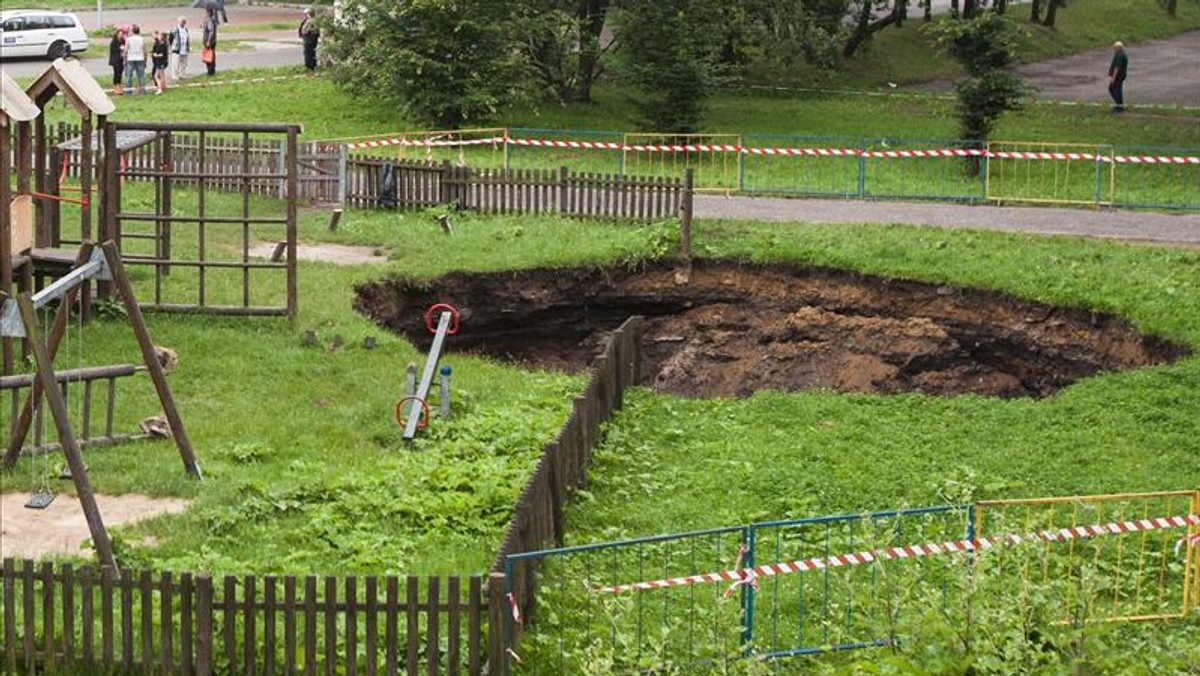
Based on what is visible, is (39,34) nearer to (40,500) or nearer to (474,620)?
(40,500)

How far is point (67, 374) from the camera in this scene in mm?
17578

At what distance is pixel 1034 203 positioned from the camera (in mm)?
33031

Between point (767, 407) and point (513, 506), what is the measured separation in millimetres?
5642

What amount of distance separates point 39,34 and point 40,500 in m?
35.2

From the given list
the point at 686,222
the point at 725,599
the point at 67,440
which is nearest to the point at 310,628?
the point at 725,599

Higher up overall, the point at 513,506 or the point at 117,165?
the point at 117,165

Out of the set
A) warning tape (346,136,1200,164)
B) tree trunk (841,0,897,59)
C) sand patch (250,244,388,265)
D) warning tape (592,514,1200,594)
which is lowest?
warning tape (592,514,1200,594)

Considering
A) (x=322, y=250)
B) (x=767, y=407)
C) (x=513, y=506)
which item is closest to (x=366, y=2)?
(x=322, y=250)

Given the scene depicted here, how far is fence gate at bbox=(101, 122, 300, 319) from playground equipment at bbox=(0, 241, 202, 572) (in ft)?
12.9

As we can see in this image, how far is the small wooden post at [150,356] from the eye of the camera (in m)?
16.9

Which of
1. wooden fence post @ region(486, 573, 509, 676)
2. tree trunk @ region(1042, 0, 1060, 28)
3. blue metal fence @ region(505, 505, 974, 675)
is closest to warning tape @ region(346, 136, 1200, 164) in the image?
blue metal fence @ region(505, 505, 974, 675)

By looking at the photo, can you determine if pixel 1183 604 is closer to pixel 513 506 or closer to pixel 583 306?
pixel 513 506

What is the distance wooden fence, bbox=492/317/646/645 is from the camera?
45.4 feet

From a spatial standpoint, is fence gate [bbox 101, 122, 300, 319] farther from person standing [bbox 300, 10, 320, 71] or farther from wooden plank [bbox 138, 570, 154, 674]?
person standing [bbox 300, 10, 320, 71]
